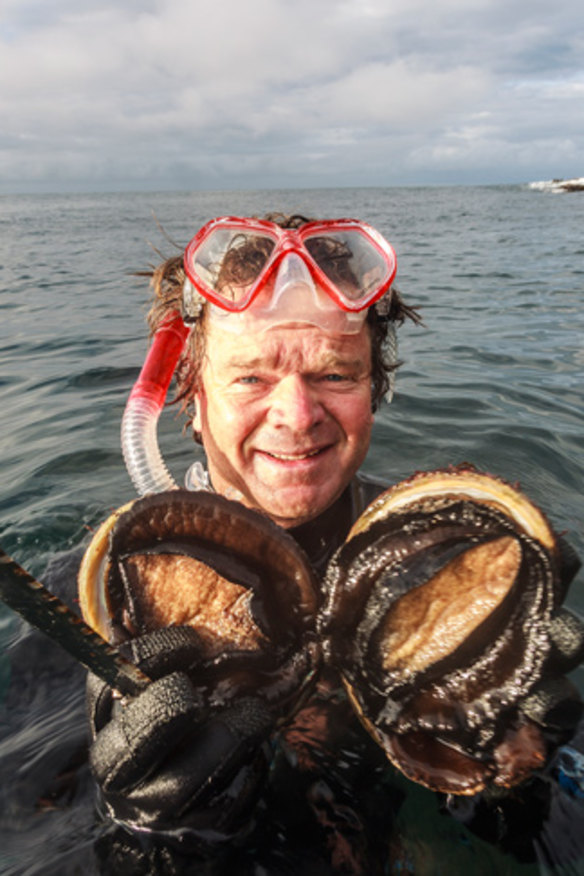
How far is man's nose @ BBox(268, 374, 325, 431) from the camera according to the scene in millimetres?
2607

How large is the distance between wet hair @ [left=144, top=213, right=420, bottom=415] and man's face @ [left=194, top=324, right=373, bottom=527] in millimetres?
268

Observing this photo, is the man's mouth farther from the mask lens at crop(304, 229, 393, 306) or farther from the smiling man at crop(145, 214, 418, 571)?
the mask lens at crop(304, 229, 393, 306)

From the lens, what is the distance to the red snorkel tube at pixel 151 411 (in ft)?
11.5

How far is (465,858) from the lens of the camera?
2207 millimetres

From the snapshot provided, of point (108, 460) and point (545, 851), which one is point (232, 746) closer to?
point (545, 851)

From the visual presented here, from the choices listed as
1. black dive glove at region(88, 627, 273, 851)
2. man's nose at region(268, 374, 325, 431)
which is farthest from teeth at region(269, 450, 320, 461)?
black dive glove at region(88, 627, 273, 851)

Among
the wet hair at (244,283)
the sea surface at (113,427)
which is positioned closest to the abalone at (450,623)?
the sea surface at (113,427)

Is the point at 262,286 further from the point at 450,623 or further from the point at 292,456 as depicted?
the point at 450,623

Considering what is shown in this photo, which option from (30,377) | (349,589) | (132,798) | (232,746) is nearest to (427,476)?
(349,589)

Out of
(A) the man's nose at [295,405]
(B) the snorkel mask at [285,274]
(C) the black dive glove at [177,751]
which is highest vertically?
(B) the snorkel mask at [285,274]

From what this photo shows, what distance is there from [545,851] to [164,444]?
17.6 feet

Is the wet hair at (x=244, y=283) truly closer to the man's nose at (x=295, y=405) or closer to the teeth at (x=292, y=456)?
the man's nose at (x=295, y=405)

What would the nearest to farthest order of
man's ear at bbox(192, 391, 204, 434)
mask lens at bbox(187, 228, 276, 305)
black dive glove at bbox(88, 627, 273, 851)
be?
black dive glove at bbox(88, 627, 273, 851) → mask lens at bbox(187, 228, 276, 305) → man's ear at bbox(192, 391, 204, 434)

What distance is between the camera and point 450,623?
1.82m
